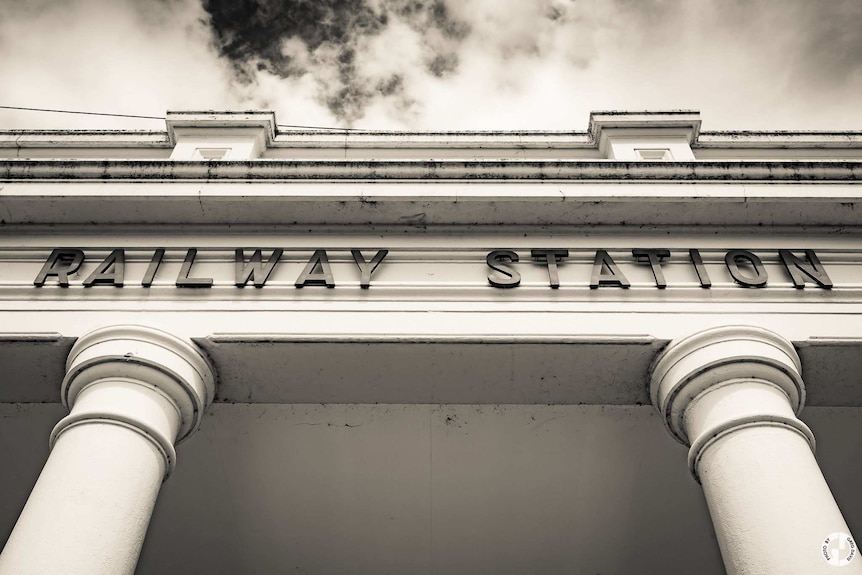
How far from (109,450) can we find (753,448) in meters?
5.86

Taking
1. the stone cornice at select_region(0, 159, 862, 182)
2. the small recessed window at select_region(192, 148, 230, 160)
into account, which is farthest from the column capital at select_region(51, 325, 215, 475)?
the small recessed window at select_region(192, 148, 230, 160)

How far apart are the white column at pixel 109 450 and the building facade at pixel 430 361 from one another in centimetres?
3

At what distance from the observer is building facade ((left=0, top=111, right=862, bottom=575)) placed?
766cm

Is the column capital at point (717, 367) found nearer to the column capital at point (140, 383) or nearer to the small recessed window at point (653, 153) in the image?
the small recessed window at point (653, 153)

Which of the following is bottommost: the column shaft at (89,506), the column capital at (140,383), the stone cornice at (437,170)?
the column shaft at (89,506)

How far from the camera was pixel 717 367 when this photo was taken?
8.02 metres

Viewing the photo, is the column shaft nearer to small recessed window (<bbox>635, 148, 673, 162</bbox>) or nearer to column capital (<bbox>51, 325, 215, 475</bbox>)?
column capital (<bbox>51, 325, 215, 475</bbox>)

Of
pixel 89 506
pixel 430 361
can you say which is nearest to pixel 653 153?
pixel 430 361

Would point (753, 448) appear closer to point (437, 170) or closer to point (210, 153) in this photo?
point (437, 170)

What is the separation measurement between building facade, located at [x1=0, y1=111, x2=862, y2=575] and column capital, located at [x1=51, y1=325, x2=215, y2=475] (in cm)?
3

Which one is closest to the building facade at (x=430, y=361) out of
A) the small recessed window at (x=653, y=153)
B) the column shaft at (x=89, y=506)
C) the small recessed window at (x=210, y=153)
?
the column shaft at (x=89, y=506)

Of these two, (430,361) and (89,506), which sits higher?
(430,361)

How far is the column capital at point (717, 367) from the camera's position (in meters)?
7.97

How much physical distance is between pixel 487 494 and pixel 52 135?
928cm
